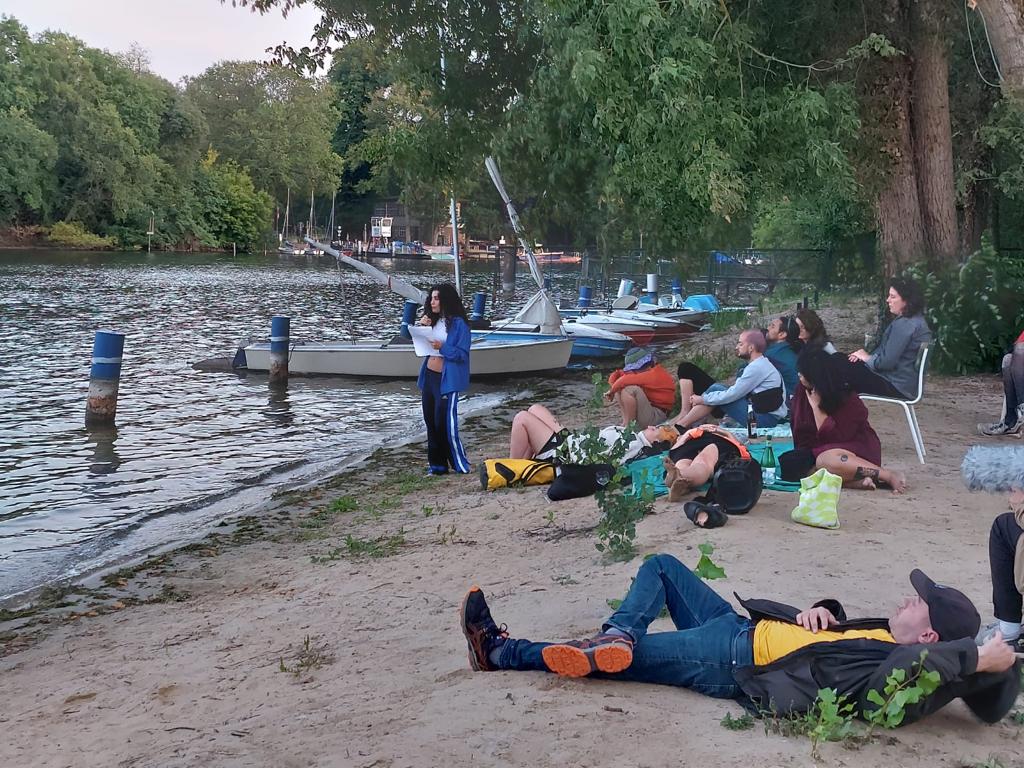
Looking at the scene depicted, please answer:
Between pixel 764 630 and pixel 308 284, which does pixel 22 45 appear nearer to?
pixel 308 284

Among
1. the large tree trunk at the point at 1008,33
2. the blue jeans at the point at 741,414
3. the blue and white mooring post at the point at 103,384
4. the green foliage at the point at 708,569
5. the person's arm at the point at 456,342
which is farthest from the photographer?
the blue and white mooring post at the point at 103,384

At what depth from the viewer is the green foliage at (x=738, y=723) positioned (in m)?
4.05

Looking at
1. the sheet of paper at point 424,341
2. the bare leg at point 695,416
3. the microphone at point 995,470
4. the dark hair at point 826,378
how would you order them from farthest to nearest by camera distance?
1. the sheet of paper at point 424,341
2. the bare leg at point 695,416
3. the dark hair at point 826,378
4. the microphone at point 995,470

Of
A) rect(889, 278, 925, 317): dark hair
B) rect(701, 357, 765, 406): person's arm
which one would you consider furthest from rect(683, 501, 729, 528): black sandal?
rect(889, 278, 925, 317): dark hair

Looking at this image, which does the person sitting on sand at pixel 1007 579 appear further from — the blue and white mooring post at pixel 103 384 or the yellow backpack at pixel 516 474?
the blue and white mooring post at pixel 103 384

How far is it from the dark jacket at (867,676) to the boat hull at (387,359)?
16.8m

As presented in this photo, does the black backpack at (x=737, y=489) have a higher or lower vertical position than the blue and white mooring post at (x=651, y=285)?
lower

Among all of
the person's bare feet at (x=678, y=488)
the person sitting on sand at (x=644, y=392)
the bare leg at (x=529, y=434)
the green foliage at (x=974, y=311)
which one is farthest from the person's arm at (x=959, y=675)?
the green foliage at (x=974, y=311)

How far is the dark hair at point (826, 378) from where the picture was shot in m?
8.07

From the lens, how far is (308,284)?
5588 cm

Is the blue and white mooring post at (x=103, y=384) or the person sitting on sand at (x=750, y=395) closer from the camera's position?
the person sitting on sand at (x=750, y=395)

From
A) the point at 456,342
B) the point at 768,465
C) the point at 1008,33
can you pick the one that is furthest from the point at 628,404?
the point at 1008,33

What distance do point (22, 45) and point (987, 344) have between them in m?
78.5

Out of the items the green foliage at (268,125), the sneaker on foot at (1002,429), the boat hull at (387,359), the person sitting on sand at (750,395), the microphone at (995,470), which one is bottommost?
the boat hull at (387,359)
